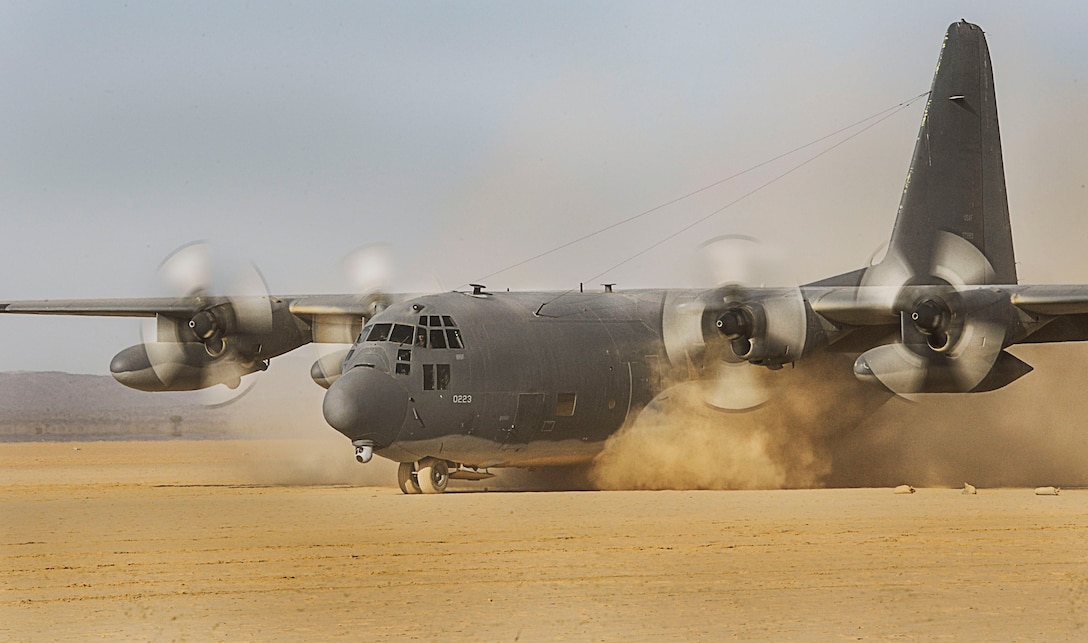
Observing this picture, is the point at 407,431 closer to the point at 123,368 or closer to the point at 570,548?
the point at 570,548

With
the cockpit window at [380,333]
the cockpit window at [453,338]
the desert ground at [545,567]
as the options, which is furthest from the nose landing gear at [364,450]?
the cockpit window at [453,338]

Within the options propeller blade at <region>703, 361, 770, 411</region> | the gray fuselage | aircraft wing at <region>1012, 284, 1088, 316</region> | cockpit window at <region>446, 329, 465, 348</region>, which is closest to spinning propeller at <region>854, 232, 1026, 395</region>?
aircraft wing at <region>1012, 284, 1088, 316</region>

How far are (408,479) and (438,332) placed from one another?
8.15 feet

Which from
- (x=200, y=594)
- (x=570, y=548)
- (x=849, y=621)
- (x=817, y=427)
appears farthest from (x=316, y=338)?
(x=849, y=621)

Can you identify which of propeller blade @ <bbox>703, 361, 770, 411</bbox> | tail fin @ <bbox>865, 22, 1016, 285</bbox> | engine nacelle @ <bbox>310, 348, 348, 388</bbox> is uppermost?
tail fin @ <bbox>865, 22, 1016, 285</bbox>

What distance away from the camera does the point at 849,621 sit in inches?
406

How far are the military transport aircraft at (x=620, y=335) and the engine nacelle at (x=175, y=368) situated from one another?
1.1 inches

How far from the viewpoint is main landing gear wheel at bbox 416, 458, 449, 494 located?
69.3 feet

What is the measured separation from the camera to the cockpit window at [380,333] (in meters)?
20.5

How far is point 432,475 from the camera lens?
2122 cm

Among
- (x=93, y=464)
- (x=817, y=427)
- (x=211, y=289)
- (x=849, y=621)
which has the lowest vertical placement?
(x=93, y=464)

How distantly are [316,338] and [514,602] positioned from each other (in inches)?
651

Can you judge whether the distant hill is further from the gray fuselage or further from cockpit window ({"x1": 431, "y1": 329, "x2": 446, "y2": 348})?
cockpit window ({"x1": 431, "y1": 329, "x2": 446, "y2": 348})

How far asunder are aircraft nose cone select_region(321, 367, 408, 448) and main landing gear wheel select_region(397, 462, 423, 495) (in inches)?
65.8
